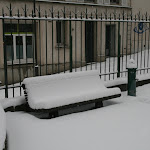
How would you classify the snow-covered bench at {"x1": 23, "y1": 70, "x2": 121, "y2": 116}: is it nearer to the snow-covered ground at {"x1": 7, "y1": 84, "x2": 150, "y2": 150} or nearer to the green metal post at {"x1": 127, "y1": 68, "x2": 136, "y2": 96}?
the snow-covered ground at {"x1": 7, "y1": 84, "x2": 150, "y2": 150}

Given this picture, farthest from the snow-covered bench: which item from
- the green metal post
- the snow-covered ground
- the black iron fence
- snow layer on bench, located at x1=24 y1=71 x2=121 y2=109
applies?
the green metal post

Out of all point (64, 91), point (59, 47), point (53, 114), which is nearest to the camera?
point (53, 114)

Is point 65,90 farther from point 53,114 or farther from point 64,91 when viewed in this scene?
point 53,114

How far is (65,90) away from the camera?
529 centimetres

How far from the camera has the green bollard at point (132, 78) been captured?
21.2 ft

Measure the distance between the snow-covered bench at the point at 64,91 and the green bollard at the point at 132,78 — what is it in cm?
100

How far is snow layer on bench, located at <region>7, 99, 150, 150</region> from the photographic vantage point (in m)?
3.65

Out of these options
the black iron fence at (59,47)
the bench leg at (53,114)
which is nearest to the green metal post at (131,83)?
the black iron fence at (59,47)

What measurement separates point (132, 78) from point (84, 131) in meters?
2.80

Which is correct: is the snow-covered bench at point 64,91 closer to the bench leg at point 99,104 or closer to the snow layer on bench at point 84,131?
the bench leg at point 99,104

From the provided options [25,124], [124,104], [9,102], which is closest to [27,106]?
[9,102]

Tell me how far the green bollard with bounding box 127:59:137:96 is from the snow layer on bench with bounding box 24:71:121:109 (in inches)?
39.3

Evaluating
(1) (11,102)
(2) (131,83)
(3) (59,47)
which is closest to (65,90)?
(1) (11,102)

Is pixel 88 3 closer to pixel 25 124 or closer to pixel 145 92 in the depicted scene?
pixel 145 92
